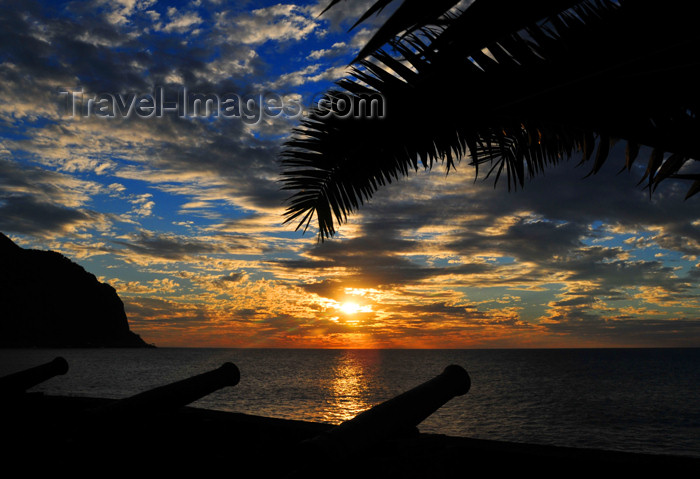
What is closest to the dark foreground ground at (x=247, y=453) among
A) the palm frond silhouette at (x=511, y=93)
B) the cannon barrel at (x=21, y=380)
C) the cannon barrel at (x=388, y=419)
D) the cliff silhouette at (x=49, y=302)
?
the cannon barrel at (x=388, y=419)

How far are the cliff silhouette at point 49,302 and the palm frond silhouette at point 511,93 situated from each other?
146 m

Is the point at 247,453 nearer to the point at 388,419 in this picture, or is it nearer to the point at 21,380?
the point at 388,419

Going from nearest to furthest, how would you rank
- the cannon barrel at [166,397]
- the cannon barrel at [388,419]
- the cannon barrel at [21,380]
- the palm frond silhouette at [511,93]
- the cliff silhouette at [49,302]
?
the palm frond silhouette at [511,93]
the cannon barrel at [388,419]
the cannon barrel at [166,397]
the cannon barrel at [21,380]
the cliff silhouette at [49,302]

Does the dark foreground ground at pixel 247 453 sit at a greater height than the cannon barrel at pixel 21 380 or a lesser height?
lesser

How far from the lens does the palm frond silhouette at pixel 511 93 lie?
101cm

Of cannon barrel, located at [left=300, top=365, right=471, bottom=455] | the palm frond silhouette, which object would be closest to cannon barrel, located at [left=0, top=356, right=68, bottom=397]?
cannon barrel, located at [left=300, top=365, right=471, bottom=455]

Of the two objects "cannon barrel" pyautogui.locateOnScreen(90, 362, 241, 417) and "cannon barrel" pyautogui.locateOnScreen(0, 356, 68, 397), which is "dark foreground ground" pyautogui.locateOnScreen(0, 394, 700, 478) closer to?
"cannon barrel" pyautogui.locateOnScreen(90, 362, 241, 417)

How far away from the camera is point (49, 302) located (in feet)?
426

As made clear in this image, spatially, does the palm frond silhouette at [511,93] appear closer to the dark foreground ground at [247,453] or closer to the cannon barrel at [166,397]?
the dark foreground ground at [247,453]

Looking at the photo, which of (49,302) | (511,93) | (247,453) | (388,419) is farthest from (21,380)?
(49,302)

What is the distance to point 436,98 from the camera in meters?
2.06

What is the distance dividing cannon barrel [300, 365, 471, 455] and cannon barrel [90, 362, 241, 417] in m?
2.81

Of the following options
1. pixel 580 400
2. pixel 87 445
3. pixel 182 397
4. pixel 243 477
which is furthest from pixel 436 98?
pixel 580 400

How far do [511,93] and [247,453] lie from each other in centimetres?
402
